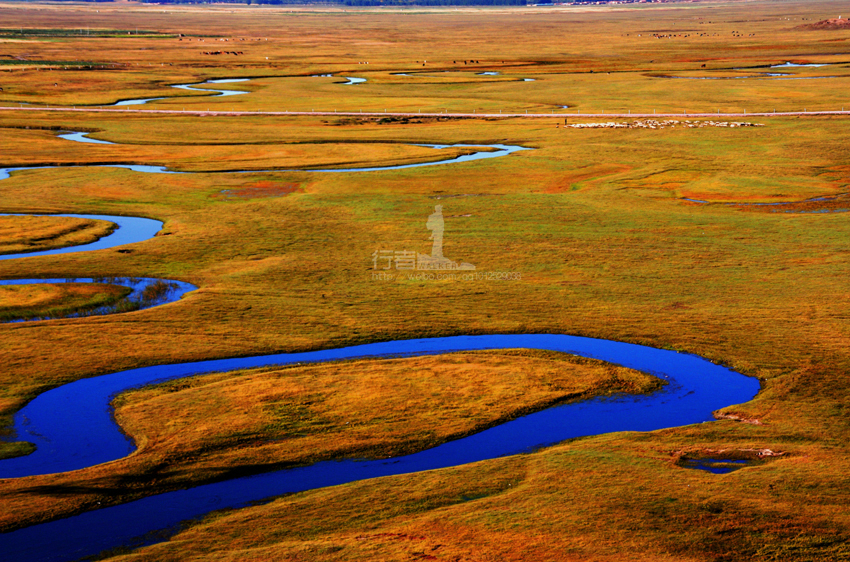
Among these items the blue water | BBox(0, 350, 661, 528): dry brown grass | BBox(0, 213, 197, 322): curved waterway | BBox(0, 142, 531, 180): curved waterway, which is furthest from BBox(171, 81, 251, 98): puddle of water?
BBox(0, 350, 661, 528): dry brown grass

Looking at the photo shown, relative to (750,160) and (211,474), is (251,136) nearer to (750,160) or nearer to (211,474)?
(750,160)

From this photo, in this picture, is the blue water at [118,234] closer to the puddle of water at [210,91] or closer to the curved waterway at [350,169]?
the curved waterway at [350,169]

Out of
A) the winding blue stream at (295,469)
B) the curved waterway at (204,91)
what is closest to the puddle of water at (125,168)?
the winding blue stream at (295,469)

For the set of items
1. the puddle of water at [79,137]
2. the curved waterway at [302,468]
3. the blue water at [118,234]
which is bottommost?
the curved waterway at [302,468]

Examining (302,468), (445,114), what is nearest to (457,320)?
(302,468)

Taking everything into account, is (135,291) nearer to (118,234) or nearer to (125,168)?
(118,234)

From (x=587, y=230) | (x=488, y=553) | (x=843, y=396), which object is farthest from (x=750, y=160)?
(x=488, y=553)
